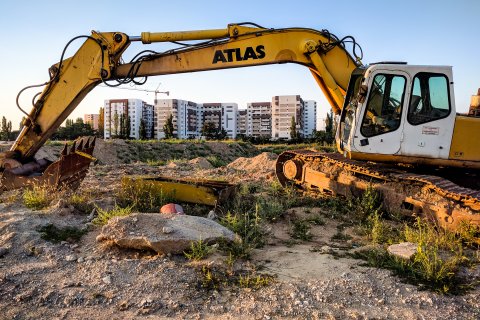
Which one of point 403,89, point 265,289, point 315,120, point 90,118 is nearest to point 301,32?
point 403,89

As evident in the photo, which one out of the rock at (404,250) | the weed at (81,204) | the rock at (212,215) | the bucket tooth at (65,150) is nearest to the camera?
the rock at (404,250)

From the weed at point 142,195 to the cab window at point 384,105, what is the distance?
3.67 meters

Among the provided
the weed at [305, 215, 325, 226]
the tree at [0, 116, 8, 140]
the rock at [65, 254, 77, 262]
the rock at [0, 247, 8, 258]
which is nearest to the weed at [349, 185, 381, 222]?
the weed at [305, 215, 325, 226]

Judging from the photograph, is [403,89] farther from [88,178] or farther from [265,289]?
[88,178]

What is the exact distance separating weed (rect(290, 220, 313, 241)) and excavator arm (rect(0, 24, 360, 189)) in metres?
2.55

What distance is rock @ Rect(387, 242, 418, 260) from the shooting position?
4901 millimetres

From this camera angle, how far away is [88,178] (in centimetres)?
1145

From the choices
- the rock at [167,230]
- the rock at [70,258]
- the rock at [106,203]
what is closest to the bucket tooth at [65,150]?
the rock at [106,203]

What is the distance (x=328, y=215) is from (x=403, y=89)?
2.54 meters

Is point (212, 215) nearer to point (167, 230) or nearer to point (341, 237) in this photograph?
point (167, 230)

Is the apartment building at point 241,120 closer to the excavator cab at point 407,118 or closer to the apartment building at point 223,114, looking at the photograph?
the apartment building at point 223,114

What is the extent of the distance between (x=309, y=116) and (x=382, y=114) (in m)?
142

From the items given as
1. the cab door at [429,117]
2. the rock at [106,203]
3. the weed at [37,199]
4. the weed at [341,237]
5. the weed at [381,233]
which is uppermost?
the cab door at [429,117]

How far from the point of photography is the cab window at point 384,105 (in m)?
7.17
